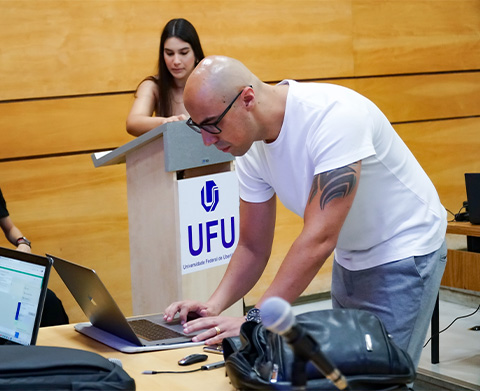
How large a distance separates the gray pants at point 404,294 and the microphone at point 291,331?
954 mm

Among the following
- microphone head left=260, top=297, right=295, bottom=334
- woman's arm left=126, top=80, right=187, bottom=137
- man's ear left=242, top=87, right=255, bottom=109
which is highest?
woman's arm left=126, top=80, right=187, bottom=137

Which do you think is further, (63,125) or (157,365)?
(63,125)

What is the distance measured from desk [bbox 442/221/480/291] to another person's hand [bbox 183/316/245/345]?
6.97 feet

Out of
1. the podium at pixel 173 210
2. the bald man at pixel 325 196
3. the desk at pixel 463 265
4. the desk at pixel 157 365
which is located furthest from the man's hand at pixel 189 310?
the desk at pixel 463 265

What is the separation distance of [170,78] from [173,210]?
2.78ft

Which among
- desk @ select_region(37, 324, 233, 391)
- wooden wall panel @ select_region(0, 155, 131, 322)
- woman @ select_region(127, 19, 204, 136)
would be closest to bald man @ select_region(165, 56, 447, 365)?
desk @ select_region(37, 324, 233, 391)

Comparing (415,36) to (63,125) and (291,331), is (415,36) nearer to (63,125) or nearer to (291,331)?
(63,125)

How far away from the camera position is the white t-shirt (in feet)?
5.68

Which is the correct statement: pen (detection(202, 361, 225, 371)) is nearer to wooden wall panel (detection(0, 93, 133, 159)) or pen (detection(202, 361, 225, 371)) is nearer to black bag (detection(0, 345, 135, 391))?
black bag (detection(0, 345, 135, 391))

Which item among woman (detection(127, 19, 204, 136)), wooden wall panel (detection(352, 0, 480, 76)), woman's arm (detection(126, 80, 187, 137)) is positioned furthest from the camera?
wooden wall panel (detection(352, 0, 480, 76))

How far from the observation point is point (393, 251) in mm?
1887

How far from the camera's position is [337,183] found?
169 centimetres

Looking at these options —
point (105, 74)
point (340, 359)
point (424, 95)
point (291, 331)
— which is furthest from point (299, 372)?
point (424, 95)

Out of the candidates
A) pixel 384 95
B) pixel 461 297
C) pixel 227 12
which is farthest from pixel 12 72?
pixel 461 297
